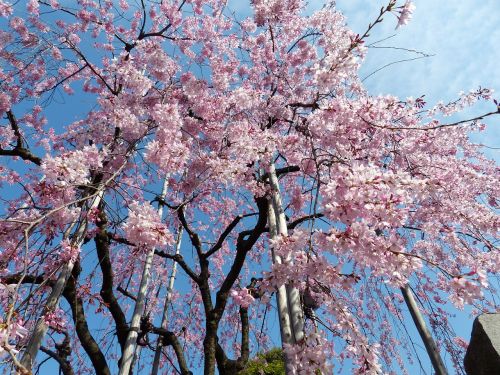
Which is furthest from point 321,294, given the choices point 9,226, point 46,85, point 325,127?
point 46,85

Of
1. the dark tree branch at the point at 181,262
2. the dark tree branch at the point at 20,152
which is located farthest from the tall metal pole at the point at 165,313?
the dark tree branch at the point at 20,152

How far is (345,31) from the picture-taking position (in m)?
6.69

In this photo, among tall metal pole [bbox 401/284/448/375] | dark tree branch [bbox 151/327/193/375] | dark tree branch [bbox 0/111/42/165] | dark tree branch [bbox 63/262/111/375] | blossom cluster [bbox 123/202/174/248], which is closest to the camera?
blossom cluster [bbox 123/202/174/248]

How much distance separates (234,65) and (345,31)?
2.13 metres

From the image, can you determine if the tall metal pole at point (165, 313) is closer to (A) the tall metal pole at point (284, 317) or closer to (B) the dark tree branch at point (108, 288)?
(B) the dark tree branch at point (108, 288)

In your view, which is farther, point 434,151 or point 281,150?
point 434,151

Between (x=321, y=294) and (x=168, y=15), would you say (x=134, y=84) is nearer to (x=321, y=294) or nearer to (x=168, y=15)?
(x=168, y=15)

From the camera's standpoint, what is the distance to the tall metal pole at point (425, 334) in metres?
4.98

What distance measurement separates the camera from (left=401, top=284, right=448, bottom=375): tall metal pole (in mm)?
4980

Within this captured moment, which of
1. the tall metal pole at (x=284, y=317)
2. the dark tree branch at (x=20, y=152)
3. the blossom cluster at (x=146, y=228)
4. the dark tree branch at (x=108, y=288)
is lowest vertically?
the tall metal pole at (x=284, y=317)

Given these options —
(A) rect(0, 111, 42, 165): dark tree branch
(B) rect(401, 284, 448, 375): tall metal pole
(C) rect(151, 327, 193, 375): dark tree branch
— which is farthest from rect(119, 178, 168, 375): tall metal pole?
(B) rect(401, 284, 448, 375): tall metal pole

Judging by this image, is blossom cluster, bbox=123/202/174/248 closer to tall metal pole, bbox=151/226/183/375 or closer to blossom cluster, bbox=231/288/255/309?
blossom cluster, bbox=231/288/255/309

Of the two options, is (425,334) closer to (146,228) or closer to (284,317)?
(284,317)

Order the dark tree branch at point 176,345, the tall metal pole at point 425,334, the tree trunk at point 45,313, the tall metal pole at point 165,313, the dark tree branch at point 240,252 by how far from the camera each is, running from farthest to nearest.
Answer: the tall metal pole at point 165,313, the dark tree branch at point 240,252, the dark tree branch at point 176,345, the tall metal pole at point 425,334, the tree trunk at point 45,313
